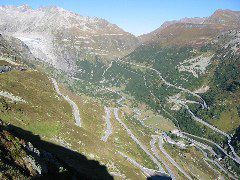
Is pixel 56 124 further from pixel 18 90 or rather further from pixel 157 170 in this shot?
pixel 157 170

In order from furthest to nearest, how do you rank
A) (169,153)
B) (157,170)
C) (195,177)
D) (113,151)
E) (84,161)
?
(169,153)
(195,177)
(157,170)
(113,151)
(84,161)

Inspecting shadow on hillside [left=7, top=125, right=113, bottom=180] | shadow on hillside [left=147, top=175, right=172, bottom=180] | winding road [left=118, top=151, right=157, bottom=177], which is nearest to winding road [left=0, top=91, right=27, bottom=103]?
shadow on hillside [left=7, top=125, right=113, bottom=180]

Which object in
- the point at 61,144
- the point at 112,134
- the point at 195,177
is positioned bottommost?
the point at 195,177

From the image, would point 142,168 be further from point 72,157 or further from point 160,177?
point 72,157

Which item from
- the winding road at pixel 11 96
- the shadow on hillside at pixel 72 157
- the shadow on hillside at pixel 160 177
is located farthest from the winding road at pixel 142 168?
the winding road at pixel 11 96

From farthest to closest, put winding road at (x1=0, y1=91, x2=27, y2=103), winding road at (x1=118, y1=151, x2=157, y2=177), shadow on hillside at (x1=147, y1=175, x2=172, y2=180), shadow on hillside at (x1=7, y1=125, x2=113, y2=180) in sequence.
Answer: winding road at (x1=118, y1=151, x2=157, y2=177) < shadow on hillside at (x1=147, y1=175, x2=172, y2=180) < winding road at (x1=0, y1=91, x2=27, y2=103) < shadow on hillside at (x1=7, y1=125, x2=113, y2=180)

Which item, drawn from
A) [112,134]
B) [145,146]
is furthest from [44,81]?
[145,146]

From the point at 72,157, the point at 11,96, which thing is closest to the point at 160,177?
the point at 72,157

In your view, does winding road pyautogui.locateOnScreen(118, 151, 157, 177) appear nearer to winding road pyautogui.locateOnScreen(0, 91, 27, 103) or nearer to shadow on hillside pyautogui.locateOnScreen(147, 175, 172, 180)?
shadow on hillside pyautogui.locateOnScreen(147, 175, 172, 180)

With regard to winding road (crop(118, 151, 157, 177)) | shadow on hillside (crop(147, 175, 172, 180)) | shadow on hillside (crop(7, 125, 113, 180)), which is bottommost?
shadow on hillside (crop(147, 175, 172, 180))

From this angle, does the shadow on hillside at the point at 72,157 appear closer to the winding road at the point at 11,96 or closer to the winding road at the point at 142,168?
the winding road at the point at 11,96

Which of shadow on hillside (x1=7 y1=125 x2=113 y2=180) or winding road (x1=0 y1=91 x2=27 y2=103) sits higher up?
winding road (x1=0 y1=91 x2=27 y2=103)
